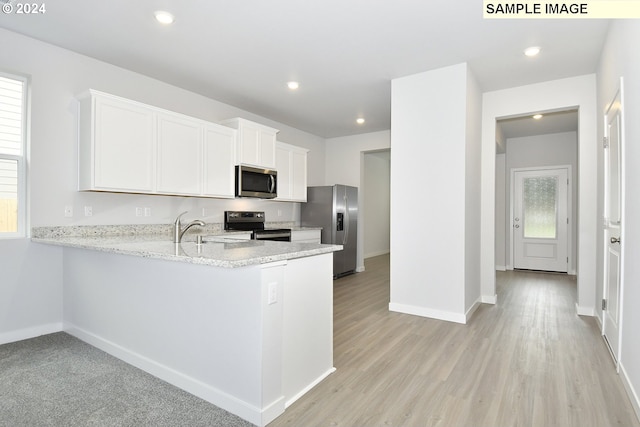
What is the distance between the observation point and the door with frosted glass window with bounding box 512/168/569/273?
6754 millimetres

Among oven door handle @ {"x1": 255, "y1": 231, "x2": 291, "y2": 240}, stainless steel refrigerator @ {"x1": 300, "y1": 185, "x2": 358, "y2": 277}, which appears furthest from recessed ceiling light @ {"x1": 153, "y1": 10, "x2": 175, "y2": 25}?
stainless steel refrigerator @ {"x1": 300, "y1": 185, "x2": 358, "y2": 277}

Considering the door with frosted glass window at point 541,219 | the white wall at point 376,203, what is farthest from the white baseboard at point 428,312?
the white wall at point 376,203

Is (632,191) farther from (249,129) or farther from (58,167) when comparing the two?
(58,167)

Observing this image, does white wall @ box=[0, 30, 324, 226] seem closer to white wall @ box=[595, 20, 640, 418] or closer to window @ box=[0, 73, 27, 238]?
window @ box=[0, 73, 27, 238]

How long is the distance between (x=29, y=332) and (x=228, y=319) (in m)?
2.48

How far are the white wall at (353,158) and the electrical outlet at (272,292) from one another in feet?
16.2

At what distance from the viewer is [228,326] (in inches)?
78.1

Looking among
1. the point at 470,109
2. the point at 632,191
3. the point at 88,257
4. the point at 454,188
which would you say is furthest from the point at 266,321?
the point at 470,109

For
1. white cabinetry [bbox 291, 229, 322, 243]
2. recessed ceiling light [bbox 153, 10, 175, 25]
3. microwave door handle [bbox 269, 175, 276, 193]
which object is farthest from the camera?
white cabinetry [bbox 291, 229, 322, 243]

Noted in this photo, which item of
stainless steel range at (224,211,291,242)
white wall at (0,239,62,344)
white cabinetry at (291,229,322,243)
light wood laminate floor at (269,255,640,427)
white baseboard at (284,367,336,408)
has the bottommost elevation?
light wood laminate floor at (269,255,640,427)

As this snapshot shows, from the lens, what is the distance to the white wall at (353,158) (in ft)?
21.9

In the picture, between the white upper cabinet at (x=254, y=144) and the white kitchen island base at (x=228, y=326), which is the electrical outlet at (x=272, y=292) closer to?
the white kitchen island base at (x=228, y=326)

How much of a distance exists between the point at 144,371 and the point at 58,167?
2133 mm

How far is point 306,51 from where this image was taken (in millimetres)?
3359
